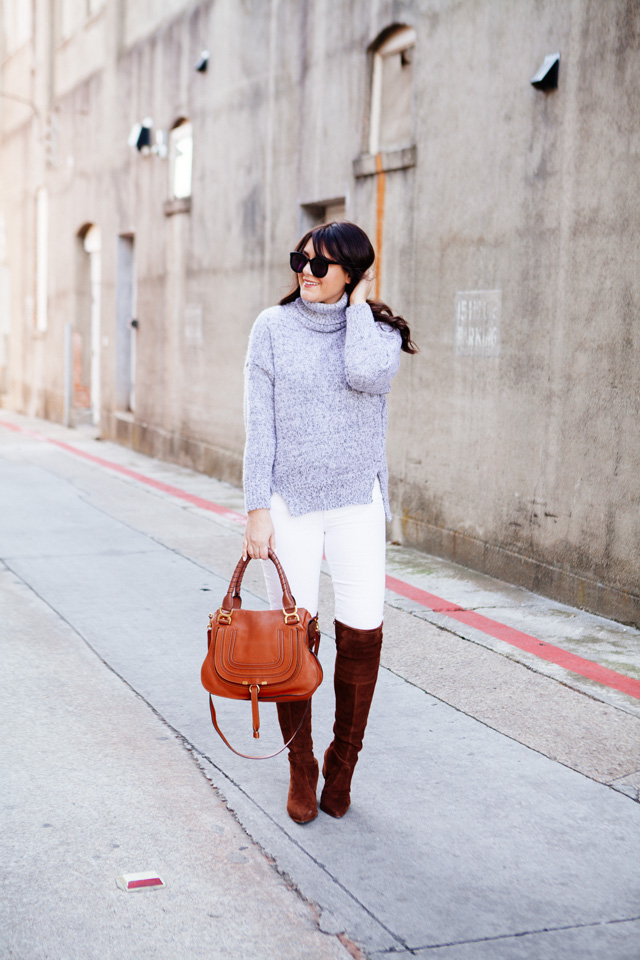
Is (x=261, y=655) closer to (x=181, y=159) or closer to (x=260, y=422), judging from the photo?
(x=260, y=422)

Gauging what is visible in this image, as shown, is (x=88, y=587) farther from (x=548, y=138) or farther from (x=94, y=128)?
(x=94, y=128)

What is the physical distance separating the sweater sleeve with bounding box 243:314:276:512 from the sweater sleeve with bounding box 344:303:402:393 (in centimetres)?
26

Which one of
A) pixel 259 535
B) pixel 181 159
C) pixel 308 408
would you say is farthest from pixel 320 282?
pixel 181 159

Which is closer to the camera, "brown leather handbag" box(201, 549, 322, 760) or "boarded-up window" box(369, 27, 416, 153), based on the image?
"brown leather handbag" box(201, 549, 322, 760)

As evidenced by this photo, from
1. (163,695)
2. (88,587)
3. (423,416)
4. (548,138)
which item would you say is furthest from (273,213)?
(163,695)

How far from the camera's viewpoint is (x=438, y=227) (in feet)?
25.9

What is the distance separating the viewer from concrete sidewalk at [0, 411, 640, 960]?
300 cm

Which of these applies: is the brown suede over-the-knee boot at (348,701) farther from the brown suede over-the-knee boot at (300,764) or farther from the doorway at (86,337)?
the doorway at (86,337)

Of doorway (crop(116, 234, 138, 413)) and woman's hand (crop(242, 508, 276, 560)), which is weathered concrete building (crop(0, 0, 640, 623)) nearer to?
doorway (crop(116, 234, 138, 413))

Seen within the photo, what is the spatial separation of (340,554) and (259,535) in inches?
11.7

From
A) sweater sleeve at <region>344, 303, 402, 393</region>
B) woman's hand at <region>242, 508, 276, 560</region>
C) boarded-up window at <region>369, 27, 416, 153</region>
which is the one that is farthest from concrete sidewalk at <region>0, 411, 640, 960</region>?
boarded-up window at <region>369, 27, 416, 153</region>

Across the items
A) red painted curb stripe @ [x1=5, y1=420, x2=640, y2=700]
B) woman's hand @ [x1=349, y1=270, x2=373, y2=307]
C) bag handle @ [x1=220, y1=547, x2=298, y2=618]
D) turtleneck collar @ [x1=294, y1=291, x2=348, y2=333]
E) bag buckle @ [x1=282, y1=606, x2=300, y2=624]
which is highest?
woman's hand @ [x1=349, y1=270, x2=373, y2=307]

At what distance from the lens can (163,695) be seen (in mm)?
4824

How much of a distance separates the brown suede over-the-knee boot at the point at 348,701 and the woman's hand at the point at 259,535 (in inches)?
16.0
